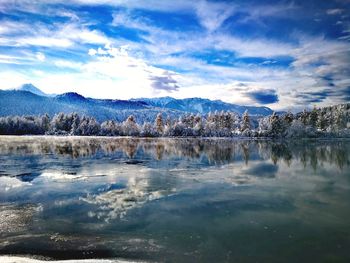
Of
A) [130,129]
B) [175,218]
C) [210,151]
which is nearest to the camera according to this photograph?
[175,218]

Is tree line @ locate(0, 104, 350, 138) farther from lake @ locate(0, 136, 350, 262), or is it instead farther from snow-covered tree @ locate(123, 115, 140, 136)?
lake @ locate(0, 136, 350, 262)

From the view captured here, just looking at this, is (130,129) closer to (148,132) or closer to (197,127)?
(148,132)

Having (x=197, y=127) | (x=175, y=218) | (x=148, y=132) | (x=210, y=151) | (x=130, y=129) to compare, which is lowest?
(x=175, y=218)

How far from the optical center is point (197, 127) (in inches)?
5694

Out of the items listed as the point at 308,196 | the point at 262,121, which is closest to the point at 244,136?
the point at 262,121

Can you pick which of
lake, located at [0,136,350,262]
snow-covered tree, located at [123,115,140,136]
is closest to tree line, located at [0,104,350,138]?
snow-covered tree, located at [123,115,140,136]

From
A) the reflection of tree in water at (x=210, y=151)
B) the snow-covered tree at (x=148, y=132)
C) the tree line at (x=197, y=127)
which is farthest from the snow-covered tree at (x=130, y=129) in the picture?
the reflection of tree in water at (x=210, y=151)

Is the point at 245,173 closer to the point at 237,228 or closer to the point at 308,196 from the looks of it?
the point at 308,196

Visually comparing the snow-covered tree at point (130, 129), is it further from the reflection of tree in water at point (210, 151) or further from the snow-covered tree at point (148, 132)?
the reflection of tree in water at point (210, 151)

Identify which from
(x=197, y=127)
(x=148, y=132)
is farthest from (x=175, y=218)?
(x=148, y=132)

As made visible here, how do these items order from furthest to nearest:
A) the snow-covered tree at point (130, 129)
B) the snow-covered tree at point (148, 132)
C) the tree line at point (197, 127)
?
the snow-covered tree at point (130, 129) < the snow-covered tree at point (148, 132) < the tree line at point (197, 127)

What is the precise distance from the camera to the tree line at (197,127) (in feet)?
455

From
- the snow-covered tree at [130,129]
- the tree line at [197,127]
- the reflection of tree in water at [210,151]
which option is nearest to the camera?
the reflection of tree in water at [210,151]

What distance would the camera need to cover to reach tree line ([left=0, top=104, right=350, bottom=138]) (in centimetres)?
13875
